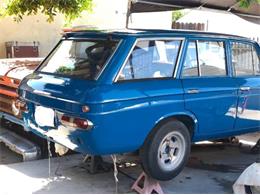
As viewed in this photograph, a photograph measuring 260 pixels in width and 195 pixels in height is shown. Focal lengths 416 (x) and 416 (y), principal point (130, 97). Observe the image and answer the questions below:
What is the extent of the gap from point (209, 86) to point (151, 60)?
2.83ft

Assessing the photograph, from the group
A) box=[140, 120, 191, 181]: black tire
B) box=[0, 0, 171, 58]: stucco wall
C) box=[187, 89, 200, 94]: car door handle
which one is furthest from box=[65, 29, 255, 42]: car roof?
box=[0, 0, 171, 58]: stucco wall

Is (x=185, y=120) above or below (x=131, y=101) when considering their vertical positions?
below

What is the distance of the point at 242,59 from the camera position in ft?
18.4

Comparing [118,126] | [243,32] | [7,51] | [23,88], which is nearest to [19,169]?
[23,88]

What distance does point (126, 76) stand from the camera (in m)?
4.27

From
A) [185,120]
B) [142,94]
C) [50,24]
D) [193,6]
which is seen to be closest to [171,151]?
[185,120]

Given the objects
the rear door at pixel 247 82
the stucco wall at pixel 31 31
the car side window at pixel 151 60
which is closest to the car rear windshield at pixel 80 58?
the car side window at pixel 151 60

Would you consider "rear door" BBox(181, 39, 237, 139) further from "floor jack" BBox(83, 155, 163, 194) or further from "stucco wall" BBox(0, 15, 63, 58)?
"stucco wall" BBox(0, 15, 63, 58)

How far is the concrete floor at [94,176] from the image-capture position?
15.8ft

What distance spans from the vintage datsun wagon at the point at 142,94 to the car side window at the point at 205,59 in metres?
0.01

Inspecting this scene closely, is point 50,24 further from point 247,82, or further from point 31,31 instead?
point 247,82

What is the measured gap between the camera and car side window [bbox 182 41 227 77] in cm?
485

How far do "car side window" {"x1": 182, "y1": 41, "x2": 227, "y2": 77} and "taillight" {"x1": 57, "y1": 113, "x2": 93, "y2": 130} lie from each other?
1.37m

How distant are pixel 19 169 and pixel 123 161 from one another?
4.62ft
